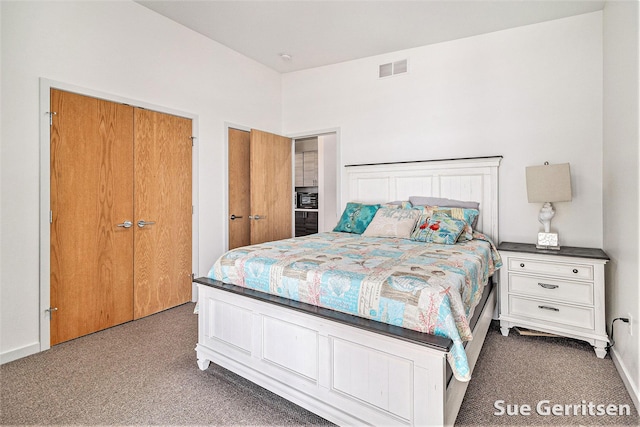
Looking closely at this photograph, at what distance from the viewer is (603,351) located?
2.35m

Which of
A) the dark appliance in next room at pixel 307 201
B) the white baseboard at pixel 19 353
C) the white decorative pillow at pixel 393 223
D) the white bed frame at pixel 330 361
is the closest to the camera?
the white bed frame at pixel 330 361

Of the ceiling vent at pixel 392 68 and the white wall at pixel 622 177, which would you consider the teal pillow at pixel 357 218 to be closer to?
the ceiling vent at pixel 392 68

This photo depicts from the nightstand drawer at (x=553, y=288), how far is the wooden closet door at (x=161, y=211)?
128 inches

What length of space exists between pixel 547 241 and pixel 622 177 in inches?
32.2

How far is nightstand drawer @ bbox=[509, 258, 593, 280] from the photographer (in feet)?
8.06

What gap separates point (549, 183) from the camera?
8.95ft

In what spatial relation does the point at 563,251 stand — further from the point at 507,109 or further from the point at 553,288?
the point at 507,109

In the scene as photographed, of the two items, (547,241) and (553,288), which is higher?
(547,241)

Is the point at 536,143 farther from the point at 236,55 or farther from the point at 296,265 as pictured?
the point at 236,55

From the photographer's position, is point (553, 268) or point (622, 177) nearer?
point (622, 177)

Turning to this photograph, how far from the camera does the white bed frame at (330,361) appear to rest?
1373mm

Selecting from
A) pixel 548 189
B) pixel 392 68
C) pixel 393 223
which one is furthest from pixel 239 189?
pixel 548 189

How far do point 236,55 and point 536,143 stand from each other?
3487mm

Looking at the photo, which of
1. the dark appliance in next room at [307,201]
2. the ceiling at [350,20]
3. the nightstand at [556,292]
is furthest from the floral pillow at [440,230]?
the dark appliance in next room at [307,201]
